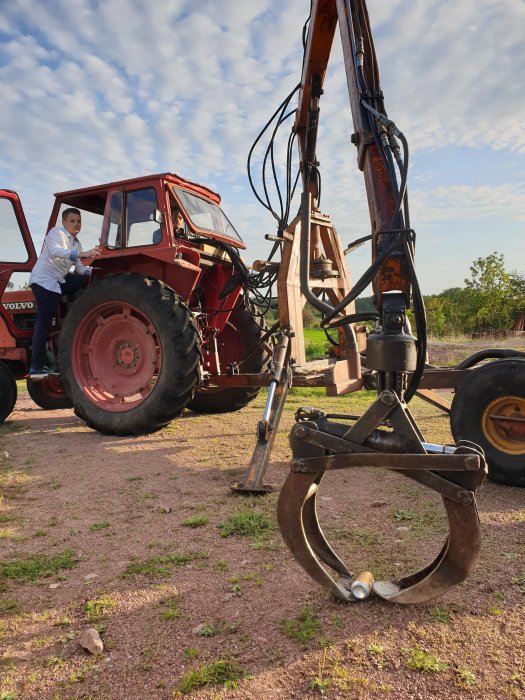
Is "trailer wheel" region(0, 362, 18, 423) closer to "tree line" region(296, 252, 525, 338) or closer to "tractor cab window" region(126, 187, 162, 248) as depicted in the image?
"tractor cab window" region(126, 187, 162, 248)

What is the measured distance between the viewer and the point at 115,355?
5.50 metres

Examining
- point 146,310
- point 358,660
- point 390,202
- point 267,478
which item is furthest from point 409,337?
point 146,310

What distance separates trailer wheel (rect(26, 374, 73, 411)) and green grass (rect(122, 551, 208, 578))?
16.1ft

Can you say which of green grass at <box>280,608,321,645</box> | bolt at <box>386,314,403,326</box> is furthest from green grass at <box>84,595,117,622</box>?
bolt at <box>386,314,403,326</box>

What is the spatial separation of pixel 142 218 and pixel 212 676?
15.3 feet

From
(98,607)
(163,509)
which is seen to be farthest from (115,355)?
(98,607)

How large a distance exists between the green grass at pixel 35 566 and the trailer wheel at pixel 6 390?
384 centimetres

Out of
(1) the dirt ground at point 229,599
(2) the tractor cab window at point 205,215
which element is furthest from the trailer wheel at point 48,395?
(1) the dirt ground at point 229,599

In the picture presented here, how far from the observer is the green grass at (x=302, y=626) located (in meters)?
1.84

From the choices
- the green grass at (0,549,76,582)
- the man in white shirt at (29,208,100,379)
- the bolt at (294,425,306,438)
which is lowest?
the green grass at (0,549,76,582)

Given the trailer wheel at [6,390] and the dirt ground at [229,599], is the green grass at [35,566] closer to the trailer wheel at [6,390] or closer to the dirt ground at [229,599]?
the dirt ground at [229,599]

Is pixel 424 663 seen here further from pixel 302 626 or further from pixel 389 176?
pixel 389 176

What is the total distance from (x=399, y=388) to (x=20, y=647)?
5.57ft

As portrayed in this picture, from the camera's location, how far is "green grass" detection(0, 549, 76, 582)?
2.37 metres
